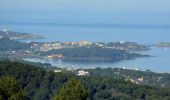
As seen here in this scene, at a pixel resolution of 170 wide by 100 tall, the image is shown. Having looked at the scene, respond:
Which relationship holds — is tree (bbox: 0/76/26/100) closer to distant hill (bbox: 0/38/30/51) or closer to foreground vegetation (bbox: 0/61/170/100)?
foreground vegetation (bbox: 0/61/170/100)

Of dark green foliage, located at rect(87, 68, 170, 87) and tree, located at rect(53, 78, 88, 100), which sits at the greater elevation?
tree, located at rect(53, 78, 88, 100)

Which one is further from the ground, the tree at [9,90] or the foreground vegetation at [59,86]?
the tree at [9,90]

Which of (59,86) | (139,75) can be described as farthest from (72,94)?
(139,75)

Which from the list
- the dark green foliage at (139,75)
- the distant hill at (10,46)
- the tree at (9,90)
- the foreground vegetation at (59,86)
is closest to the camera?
the tree at (9,90)

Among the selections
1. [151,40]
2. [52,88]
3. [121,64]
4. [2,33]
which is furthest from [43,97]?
[151,40]

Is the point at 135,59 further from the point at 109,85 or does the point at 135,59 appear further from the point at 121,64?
the point at 109,85

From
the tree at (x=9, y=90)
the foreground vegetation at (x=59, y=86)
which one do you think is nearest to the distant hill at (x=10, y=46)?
the foreground vegetation at (x=59, y=86)

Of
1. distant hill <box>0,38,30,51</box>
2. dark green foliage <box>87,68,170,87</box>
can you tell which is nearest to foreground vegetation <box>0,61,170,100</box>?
dark green foliage <box>87,68,170,87</box>

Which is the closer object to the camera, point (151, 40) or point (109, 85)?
point (109, 85)

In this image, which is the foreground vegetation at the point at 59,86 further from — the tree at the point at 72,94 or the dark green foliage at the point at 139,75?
the dark green foliage at the point at 139,75

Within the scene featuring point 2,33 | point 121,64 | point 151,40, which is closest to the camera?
point 121,64

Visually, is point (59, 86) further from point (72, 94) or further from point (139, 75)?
point (139, 75)
